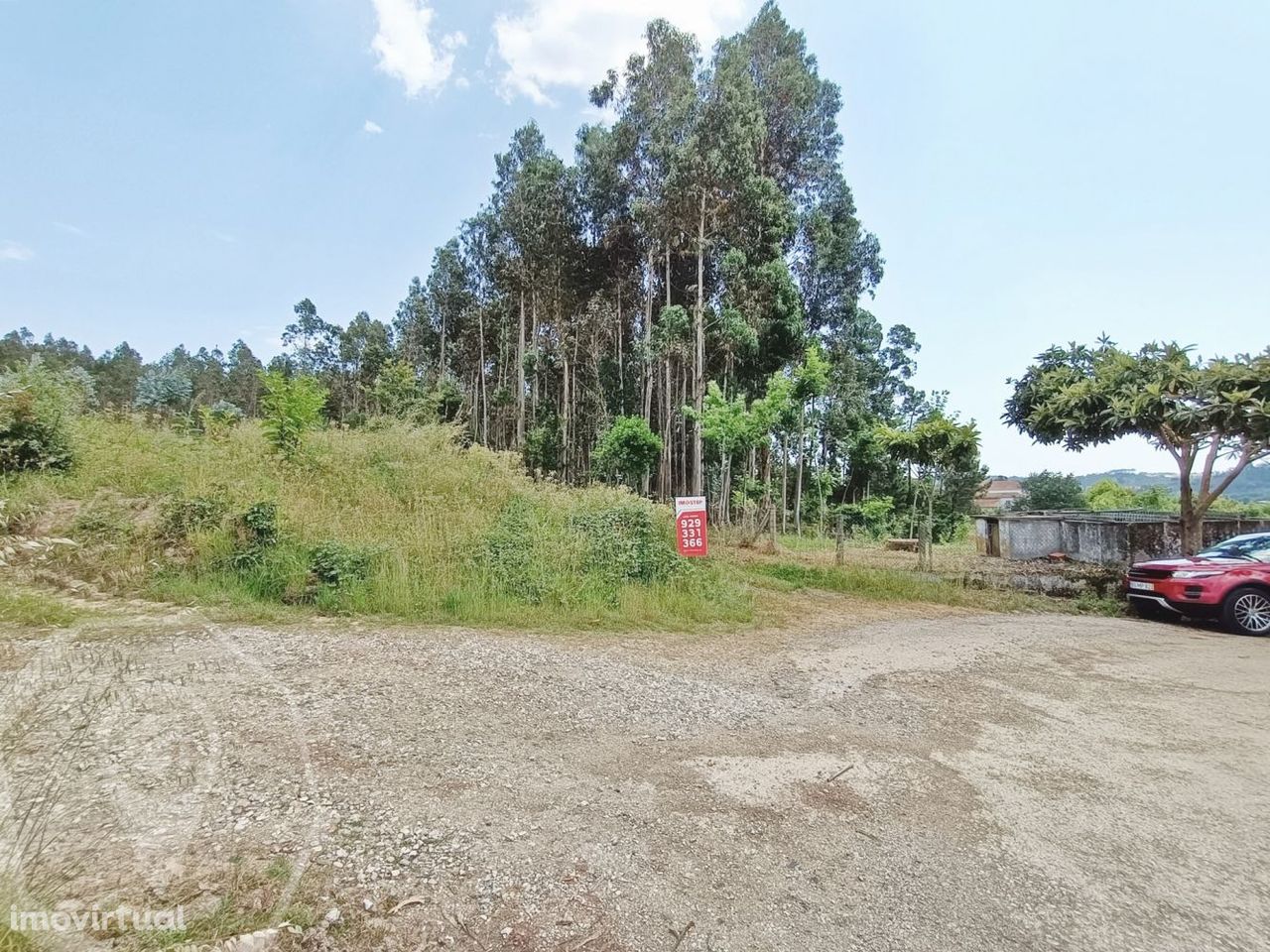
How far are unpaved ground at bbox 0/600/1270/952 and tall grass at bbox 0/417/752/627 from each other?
131 centimetres

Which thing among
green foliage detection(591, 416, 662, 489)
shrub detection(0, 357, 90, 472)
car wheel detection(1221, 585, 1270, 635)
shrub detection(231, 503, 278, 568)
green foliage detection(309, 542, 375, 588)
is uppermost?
green foliage detection(591, 416, 662, 489)

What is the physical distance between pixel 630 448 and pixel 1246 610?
14.4 meters

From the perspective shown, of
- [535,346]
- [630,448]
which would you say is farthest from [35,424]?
[535,346]

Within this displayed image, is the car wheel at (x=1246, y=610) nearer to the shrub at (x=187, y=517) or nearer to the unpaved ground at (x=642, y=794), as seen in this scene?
the unpaved ground at (x=642, y=794)

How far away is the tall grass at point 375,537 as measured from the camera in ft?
19.4

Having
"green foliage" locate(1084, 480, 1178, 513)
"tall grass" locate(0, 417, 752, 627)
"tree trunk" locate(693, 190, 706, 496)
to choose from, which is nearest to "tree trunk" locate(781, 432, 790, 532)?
"tree trunk" locate(693, 190, 706, 496)

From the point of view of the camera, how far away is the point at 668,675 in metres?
4.41

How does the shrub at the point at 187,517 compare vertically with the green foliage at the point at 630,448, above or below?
below

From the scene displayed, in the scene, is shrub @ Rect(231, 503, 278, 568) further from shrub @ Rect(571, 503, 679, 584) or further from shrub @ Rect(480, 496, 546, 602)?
shrub @ Rect(571, 503, 679, 584)

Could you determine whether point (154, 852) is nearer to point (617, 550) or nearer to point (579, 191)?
point (617, 550)

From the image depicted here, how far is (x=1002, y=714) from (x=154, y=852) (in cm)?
443

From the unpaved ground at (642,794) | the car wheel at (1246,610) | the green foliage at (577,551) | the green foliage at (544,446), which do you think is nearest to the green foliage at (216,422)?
the green foliage at (577,551)

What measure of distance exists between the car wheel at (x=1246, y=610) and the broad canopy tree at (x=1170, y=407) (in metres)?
2.48

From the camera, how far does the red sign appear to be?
23.7 ft
